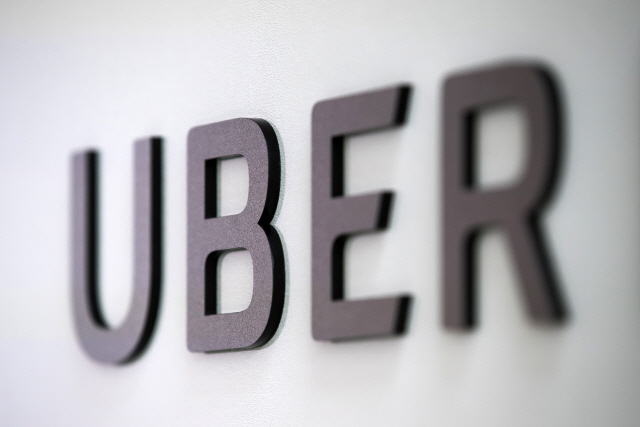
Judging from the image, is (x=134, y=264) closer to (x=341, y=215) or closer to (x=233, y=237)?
(x=233, y=237)

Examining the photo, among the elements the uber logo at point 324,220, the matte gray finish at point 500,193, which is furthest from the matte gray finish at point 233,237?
the matte gray finish at point 500,193

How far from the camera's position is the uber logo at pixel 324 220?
7.30ft

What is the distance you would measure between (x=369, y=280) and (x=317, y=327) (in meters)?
0.21

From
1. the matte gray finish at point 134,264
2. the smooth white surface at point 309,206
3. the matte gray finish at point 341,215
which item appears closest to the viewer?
the smooth white surface at point 309,206

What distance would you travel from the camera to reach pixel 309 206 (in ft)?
8.96

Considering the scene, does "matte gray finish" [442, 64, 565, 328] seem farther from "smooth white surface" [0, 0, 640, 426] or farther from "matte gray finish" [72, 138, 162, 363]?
"matte gray finish" [72, 138, 162, 363]

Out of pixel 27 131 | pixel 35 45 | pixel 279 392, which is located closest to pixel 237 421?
pixel 279 392

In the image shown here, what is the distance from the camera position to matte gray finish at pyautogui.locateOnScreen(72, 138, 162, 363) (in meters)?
3.08

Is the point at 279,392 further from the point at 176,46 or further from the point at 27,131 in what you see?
the point at 27,131

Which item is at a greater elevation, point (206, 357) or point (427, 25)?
point (427, 25)

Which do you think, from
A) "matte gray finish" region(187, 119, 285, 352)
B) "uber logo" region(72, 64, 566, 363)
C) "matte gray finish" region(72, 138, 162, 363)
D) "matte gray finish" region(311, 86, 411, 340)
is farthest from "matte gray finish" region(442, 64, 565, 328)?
"matte gray finish" region(72, 138, 162, 363)

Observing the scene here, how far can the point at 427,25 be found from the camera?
8.25ft

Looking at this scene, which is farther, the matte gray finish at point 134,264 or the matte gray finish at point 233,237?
the matte gray finish at point 134,264

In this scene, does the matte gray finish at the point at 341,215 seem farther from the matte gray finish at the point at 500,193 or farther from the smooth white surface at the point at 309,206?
the matte gray finish at the point at 500,193
